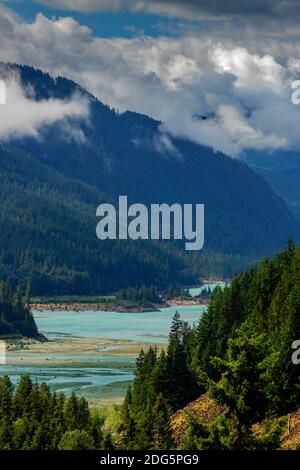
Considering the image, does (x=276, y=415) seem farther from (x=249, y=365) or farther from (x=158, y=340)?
(x=158, y=340)

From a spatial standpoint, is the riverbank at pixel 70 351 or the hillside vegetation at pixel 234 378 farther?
the riverbank at pixel 70 351

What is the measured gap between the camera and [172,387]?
9081cm

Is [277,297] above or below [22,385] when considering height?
above

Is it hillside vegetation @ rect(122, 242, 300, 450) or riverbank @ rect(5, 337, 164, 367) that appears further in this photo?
riverbank @ rect(5, 337, 164, 367)

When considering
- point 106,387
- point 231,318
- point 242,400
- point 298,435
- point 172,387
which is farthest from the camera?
point 106,387

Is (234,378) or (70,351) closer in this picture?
(234,378)

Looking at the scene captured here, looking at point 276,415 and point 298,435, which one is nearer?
point 298,435

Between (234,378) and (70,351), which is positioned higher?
(70,351)

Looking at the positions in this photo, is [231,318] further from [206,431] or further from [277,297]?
[206,431]

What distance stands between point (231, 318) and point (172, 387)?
38.8 feet

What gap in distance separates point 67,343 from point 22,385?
10610 centimetres
